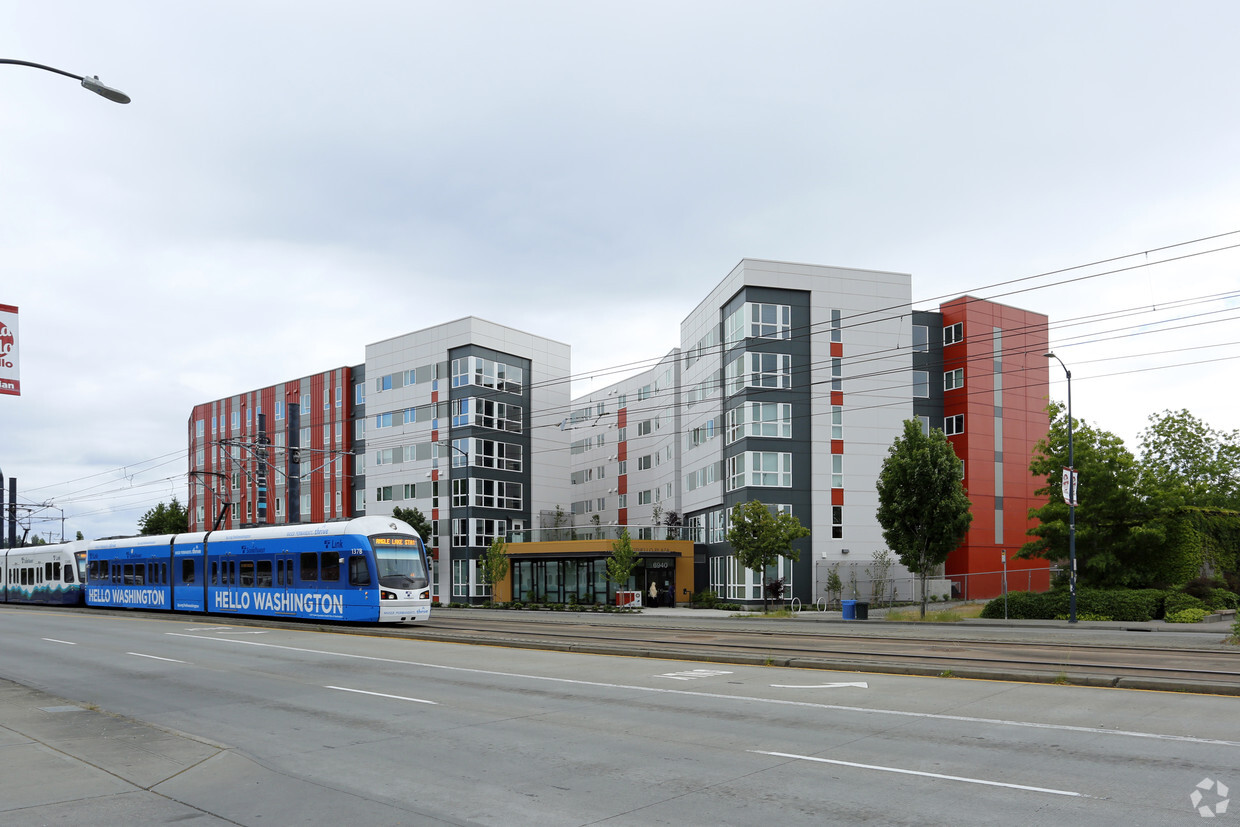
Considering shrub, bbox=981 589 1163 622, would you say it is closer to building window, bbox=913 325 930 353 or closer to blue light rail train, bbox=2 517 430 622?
blue light rail train, bbox=2 517 430 622

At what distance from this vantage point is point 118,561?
142 feet

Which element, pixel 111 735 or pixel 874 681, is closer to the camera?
pixel 111 735

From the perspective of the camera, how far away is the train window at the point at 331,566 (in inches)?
1193

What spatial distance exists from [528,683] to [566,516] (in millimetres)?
57212

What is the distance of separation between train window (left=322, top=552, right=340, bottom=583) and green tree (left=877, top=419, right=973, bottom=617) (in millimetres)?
20990

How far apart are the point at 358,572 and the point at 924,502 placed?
70.2 feet

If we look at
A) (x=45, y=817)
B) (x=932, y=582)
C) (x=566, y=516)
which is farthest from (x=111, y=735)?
(x=566, y=516)

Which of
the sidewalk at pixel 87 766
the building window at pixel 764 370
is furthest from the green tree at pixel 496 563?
the sidewalk at pixel 87 766

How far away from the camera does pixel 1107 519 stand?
3378 centimetres

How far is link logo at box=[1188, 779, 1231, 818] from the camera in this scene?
687cm

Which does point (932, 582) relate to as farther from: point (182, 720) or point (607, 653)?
point (182, 720)

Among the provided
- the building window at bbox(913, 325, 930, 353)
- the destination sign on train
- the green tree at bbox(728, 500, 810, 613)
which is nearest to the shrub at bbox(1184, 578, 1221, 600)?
the green tree at bbox(728, 500, 810, 613)

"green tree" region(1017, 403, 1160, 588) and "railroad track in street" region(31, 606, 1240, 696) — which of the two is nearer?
"railroad track in street" region(31, 606, 1240, 696)

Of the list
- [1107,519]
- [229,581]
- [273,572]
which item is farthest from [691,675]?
[229,581]
